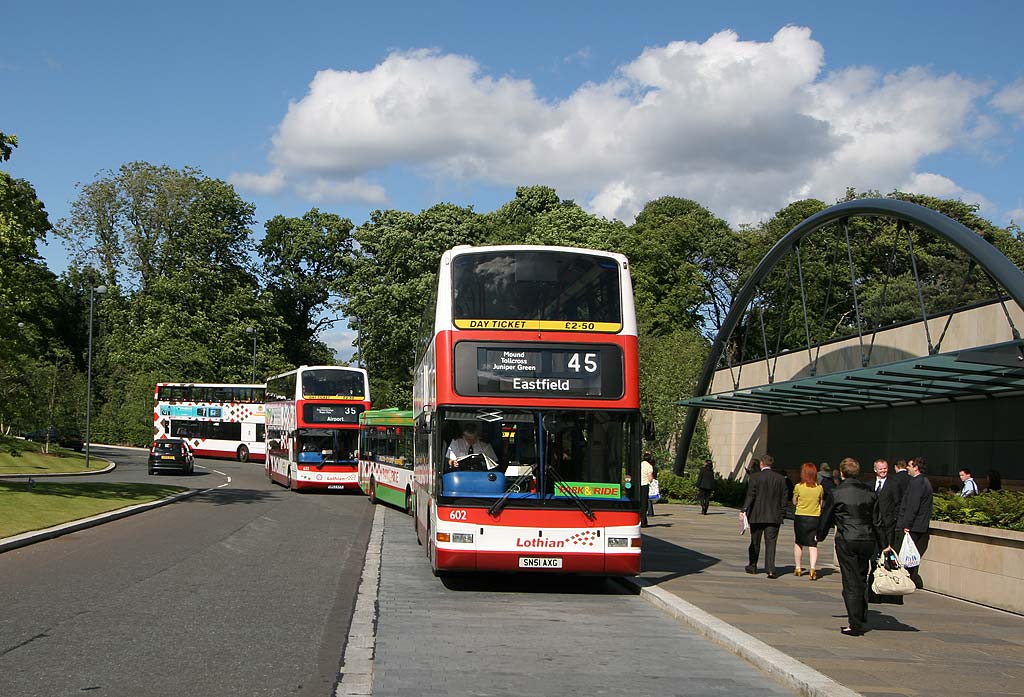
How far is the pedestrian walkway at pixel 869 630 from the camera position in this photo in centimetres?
883

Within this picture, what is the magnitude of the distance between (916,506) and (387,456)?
1835 centimetres

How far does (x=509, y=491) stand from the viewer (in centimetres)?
1417

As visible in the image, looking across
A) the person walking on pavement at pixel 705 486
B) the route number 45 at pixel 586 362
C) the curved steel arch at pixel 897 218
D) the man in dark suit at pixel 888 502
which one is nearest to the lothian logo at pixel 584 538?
the route number 45 at pixel 586 362

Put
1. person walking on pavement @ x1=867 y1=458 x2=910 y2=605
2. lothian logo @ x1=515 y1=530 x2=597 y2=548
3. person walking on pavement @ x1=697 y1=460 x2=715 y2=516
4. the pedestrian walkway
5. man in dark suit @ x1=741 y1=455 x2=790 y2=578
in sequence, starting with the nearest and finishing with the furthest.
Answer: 1. the pedestrian walkway
2. person walking on pavement @ x1=867 y1=458 x2=910 y2=605
3. lothian logo @ x1=515 y1=530 x2=597 y2=548
4. man in dark suit @ x1=741 y1=455 x2=790 y2=578
5. person walking on pavement @ x1=697 y1=460 x2=715 y2=516

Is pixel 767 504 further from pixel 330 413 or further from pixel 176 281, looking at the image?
pixel 176 281

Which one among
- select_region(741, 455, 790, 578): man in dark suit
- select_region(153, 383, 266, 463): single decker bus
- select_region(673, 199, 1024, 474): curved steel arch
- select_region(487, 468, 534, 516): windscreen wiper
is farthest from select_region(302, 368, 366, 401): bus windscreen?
select_region(153, 383, 266, 463): single decker bus

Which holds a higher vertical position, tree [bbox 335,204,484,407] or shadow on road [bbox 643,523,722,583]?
tree [bbox 335,204,484,407]

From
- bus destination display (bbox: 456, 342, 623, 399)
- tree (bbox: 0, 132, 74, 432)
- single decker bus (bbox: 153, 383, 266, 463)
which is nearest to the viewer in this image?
bus destination display (bbox: 456, 342, 623, 399)

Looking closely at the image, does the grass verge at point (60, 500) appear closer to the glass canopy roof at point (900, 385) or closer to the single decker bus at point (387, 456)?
the single decker bus at point (387, 456)

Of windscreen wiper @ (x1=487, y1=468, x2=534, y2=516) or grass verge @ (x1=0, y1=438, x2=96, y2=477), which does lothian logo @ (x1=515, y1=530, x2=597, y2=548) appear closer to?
windscreen wiper @ (x1=487, y1=468, x2=534, y2=516)

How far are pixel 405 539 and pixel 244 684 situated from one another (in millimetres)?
14046

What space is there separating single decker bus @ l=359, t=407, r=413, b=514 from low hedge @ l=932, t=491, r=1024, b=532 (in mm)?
13205

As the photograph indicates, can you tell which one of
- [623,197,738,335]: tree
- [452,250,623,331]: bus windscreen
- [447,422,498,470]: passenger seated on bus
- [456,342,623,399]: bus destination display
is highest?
[623,197,738,335]: tree

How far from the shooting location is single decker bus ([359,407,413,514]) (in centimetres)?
2828
